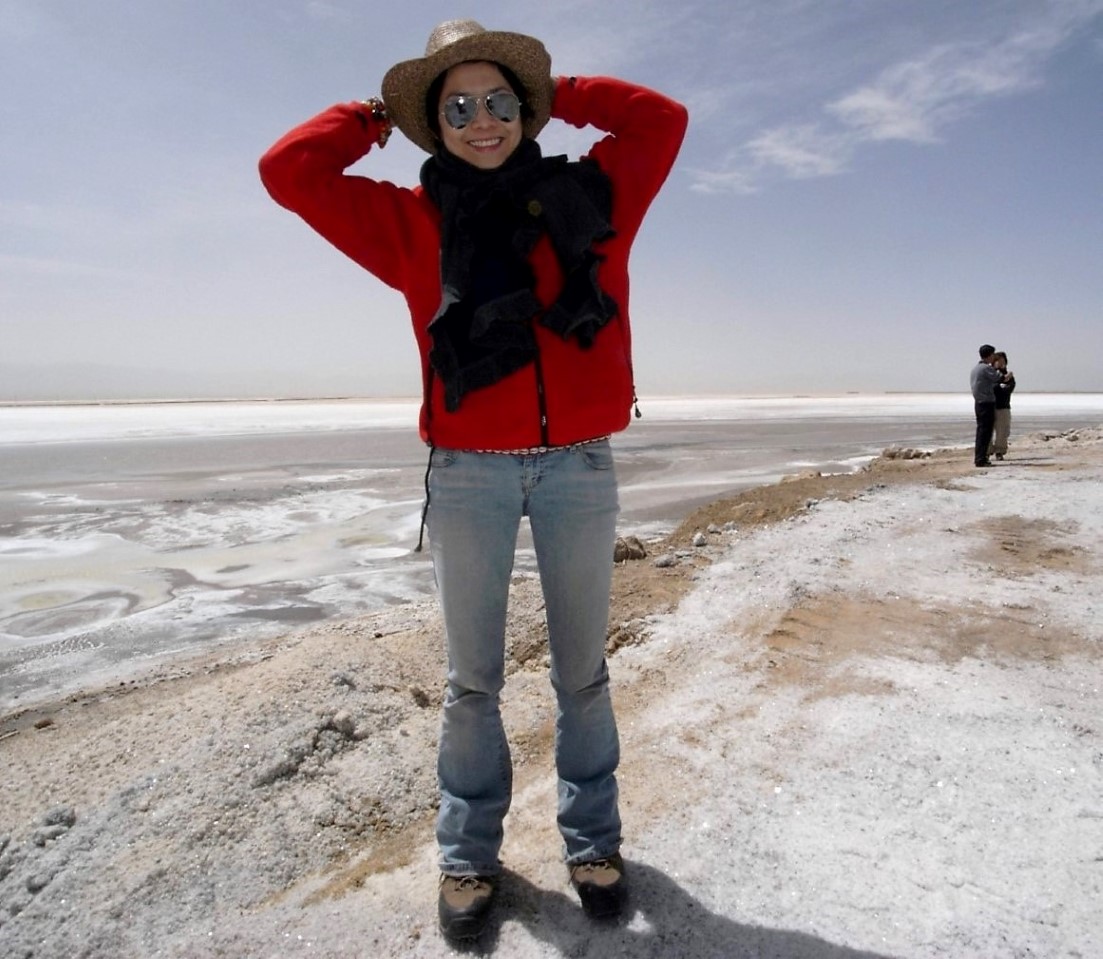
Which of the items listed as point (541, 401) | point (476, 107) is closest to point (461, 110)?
point (476, 107)

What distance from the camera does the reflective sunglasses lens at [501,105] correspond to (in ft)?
6.72

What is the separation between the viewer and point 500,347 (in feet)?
6.47

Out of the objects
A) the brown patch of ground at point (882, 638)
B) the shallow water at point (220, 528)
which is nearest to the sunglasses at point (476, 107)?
the brown patch of ground at point (882, 638)

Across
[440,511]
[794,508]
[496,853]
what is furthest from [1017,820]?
[794,508]

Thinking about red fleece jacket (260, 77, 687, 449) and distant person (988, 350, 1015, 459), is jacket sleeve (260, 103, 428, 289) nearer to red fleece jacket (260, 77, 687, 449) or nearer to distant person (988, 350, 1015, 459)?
red fleece jacket (260, 77, 687, 449)

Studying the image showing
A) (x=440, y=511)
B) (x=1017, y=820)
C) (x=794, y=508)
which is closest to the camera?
(x=440, y=511)

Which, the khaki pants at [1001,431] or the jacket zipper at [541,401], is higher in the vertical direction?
the jacket zipper at [541,401]

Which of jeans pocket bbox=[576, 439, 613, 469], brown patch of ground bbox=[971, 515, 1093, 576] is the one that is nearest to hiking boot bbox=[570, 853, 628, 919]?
jeans pocket bbox=[576, 439, 613, 469]

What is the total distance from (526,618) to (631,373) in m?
2.85

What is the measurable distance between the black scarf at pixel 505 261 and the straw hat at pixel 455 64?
→ 19cm

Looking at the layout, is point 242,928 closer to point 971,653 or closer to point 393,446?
point 971,653

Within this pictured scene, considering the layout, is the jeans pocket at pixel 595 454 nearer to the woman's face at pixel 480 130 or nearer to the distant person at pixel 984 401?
the woman's face at pixel 480 130

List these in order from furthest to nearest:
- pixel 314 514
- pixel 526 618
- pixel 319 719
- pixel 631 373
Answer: pixel 314 514, pixel 526 618, pixel 319 719, pixel 631 373

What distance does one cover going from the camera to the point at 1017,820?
7.94 ft
